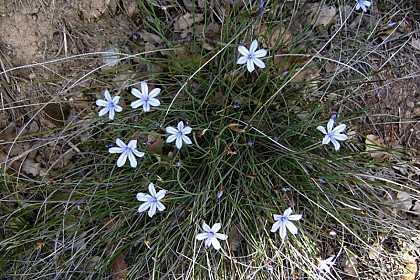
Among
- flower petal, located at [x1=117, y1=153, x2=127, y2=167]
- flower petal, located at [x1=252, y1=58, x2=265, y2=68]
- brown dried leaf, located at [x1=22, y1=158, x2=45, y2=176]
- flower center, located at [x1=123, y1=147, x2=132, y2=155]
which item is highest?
flower petal, located at [x1=252, y1=58, x2=265, y2=68]

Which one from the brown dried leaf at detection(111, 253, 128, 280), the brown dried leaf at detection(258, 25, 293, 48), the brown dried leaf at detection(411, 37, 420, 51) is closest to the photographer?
the brown dried leaf at detection(258, 25, 293, 48)

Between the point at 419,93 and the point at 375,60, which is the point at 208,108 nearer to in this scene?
the point at 375,60

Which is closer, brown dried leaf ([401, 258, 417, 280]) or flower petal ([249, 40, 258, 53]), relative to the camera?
flower petal ([249, 40, 258, 53])

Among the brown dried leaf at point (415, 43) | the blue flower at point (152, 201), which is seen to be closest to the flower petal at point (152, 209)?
the blue flower at point (152, 201)

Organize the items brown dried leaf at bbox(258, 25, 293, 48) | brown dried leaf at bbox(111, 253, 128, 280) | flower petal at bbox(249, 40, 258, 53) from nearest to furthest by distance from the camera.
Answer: flower petal at bbox(249, 40, 258, 53)
brown dried leaf at bbox(258, 25, 293, 48)
brown dried leaf at bbox(111, 253, 128, 280)

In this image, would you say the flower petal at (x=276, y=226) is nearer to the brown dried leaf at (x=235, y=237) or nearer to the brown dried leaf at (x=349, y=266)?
the brown dried leaf at (x=235, y=237)


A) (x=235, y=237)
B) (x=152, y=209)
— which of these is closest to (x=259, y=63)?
(x=152, y=209)

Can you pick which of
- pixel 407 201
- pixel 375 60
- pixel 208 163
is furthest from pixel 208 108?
pixel 407 201

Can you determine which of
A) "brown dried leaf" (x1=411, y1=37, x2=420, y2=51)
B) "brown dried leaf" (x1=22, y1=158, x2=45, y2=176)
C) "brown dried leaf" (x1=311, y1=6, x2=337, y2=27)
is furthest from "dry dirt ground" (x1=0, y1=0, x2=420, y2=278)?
"brown dried leaf" (x1=311, y1=6, x2=337, y2=27)

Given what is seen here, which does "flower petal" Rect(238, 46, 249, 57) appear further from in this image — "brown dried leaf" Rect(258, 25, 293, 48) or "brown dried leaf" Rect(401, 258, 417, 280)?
"brown dried leaf" Rect(401, 258, 417, 280)

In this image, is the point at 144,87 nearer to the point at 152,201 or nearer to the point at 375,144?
the point at 152,201

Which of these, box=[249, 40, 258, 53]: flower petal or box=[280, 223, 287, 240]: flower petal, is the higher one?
box=[249, 40, 258, 53]: flower petal
